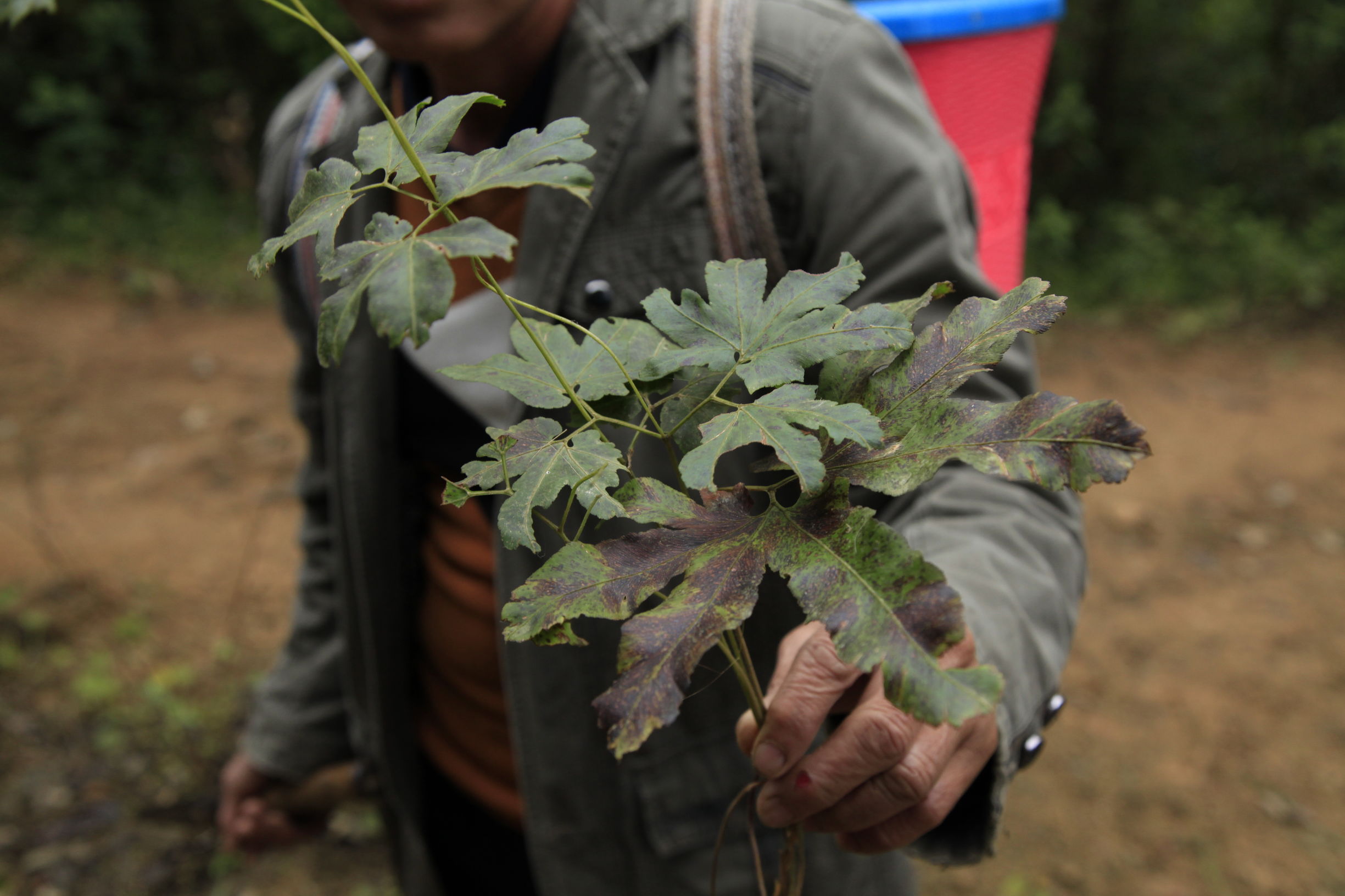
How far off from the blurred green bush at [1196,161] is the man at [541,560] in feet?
18.9

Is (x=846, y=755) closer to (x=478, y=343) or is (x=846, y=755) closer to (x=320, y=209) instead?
(x=320, y=209)

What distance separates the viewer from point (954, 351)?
2.42ft

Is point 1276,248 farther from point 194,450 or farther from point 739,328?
point 739,328

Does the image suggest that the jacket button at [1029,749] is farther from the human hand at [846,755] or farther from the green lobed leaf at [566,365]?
the green lobed leaf at [566,365]

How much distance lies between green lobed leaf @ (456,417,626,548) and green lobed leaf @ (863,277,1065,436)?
20 centimetres

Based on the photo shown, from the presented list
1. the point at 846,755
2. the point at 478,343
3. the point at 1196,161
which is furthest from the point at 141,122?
the point at 846,755

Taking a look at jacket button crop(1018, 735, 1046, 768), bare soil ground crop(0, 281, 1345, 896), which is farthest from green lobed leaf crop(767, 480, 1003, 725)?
bare soil ground crop(0, 281, 1345, 896)

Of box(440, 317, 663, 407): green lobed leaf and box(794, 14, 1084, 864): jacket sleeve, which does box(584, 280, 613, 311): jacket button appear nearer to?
box(794, 14, 1084, 864): jacket sleeve

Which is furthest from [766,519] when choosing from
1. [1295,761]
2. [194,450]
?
[194,450]

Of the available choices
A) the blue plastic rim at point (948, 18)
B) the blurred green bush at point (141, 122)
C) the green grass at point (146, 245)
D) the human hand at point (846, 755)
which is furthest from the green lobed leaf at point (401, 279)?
the blurred green bush at point (141, 122)

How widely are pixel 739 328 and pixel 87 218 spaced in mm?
8712

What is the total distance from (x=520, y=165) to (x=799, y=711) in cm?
51

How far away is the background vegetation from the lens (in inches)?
277

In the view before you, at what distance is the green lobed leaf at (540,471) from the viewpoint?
0.68 meters
